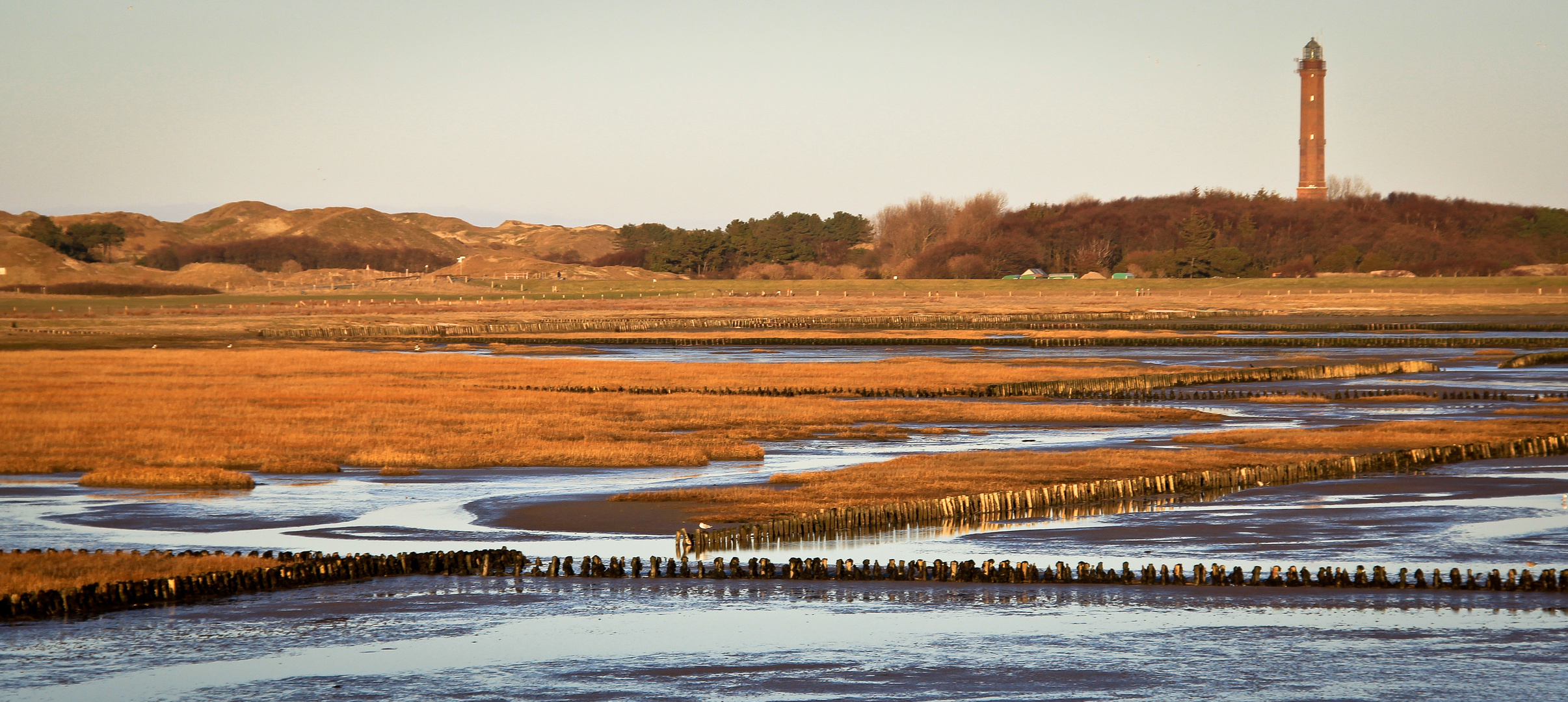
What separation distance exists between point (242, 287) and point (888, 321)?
10661 cm

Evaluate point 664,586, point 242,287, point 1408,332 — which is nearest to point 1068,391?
point 664,586

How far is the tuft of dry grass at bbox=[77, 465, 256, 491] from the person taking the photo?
23469 millimetres

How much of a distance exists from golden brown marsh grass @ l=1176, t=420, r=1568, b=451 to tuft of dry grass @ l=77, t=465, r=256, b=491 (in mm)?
17767

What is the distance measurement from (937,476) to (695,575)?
7.98 m

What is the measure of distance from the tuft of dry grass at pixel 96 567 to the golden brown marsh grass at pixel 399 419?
906 cm

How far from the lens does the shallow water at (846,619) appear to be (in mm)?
12047

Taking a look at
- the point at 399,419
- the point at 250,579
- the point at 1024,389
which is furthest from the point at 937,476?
the point at 1024,389

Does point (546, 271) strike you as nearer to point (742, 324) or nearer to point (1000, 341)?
point (742, 324)

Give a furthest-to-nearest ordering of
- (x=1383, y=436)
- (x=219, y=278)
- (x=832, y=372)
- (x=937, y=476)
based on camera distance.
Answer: (x=219, y=278) → (x=832, y=372) → (x=1383, y=436) → (x=937, y=476)

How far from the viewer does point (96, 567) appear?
16.1 m

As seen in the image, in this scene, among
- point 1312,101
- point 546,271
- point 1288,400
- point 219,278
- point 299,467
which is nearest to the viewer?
point 299,467

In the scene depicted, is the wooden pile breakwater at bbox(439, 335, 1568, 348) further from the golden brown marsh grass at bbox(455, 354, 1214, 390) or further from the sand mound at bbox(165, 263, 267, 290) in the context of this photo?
the sand mound at bbox(165, 263, 267, 290)

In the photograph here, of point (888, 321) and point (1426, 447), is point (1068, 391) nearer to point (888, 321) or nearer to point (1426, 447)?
point (1426, 447)

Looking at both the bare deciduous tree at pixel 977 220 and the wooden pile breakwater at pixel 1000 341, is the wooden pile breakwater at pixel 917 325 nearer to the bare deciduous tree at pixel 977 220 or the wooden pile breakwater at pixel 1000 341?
the wooden pile breakwater at pixel 1000 341
